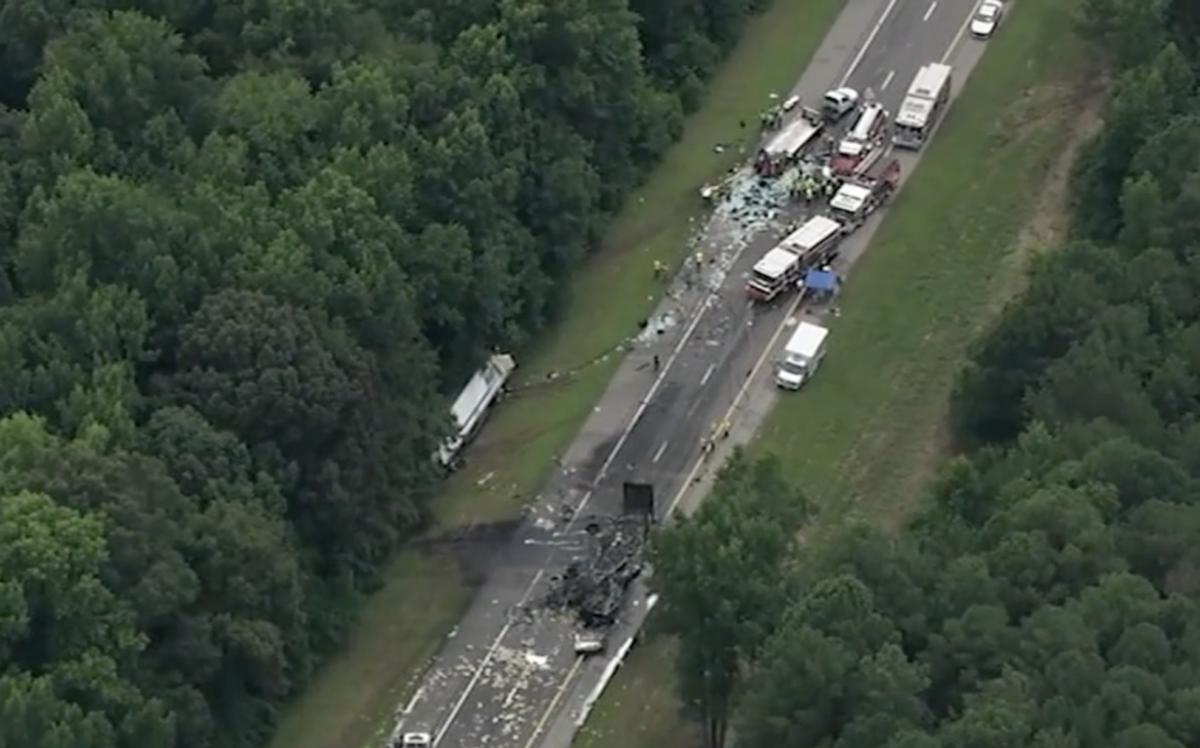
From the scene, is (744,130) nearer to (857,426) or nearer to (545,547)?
(857,426)

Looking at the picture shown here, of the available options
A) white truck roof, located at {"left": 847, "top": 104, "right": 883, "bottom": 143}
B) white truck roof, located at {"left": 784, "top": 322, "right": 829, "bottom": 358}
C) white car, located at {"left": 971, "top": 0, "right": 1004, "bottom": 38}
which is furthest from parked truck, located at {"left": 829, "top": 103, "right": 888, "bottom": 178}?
white truck roof, located at {"left": 784, "top": 322, "right": 829, "bottom": 358}

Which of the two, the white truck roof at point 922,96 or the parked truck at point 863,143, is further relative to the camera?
the white truck roof at point 922,96

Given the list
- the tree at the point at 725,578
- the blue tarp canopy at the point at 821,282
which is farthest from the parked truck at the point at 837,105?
the tree at the point at 725,578

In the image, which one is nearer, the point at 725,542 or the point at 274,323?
the point at 725,542

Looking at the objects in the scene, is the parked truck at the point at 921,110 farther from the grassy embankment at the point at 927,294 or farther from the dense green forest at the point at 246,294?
the dense green forest at the point at 246,294

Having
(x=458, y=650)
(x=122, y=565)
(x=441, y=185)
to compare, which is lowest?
(x=458, y=650)

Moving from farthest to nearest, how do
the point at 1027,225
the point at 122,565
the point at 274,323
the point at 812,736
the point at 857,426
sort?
the point at 1027,225, the point at 857,426, the point at 274,323, the point at 122,565, the point at 812,736

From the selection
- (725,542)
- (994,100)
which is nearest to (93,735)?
(725,542)

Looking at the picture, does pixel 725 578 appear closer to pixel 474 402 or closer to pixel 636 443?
pixel 636 443
